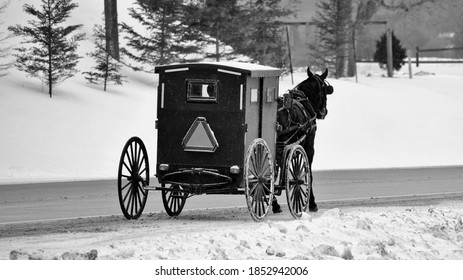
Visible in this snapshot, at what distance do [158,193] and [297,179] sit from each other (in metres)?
6.59

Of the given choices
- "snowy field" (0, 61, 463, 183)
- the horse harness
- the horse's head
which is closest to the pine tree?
"snowy field" (0, 61, 463, 183)

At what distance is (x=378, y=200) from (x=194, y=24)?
16.4 meters

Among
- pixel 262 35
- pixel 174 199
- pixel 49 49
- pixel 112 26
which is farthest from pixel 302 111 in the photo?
pixel 262 35

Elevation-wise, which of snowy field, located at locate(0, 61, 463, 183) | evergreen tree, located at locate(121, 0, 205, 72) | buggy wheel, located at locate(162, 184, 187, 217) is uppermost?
evergreen tree, located at locate(121, 0, 205, 72)

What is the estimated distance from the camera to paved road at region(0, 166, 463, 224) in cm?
1850

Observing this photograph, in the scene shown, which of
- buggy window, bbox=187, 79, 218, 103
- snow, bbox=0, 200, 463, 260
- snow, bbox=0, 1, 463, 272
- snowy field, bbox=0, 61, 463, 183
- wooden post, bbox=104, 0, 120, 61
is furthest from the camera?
wooden post, bbox=104, 0, 120, 61

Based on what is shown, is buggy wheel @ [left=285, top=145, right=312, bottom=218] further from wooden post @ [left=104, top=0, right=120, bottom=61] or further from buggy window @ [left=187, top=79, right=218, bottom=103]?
wooden post @ [left=104, top=0, right=120, bottom=61]

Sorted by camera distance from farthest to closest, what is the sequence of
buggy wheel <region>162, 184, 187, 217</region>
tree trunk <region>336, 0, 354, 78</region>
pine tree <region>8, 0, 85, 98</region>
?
1. tree trunk <region>336, 0, 354, 78</region>
2. pine tree <region>8, 0, 85, 98</region>
3. buggy wheel <region>162, 184, 187, 217</region>

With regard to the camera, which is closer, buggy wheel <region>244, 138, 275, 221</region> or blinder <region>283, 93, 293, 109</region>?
buggy wheel <region>244, 138, 275, 221</region>

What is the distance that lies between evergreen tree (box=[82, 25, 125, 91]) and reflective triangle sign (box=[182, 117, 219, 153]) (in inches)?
692

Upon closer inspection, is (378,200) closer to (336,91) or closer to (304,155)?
(304,155)

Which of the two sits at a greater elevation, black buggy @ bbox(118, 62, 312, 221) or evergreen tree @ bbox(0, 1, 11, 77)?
evergreen tree @ bbox(0, 1, 11, 77)

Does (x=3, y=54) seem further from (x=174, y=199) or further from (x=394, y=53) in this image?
(x=394, y=53)

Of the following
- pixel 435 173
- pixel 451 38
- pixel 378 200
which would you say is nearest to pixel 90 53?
pixel 435 173
